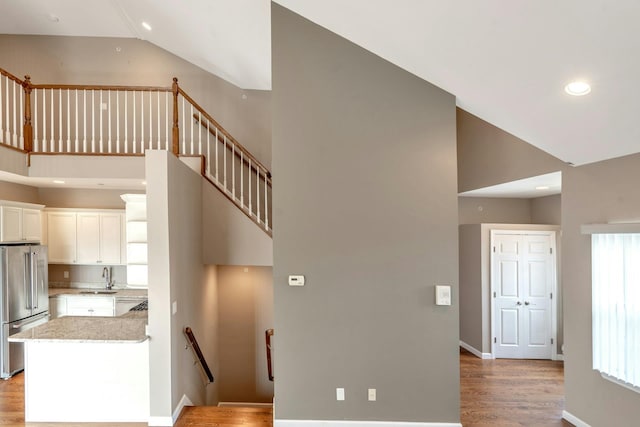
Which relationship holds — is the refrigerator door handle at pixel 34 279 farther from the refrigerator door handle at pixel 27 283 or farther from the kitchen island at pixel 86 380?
the kitchen island at pixel 86 380

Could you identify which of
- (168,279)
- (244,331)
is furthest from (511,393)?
(168,279)

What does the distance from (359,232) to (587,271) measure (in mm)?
2303

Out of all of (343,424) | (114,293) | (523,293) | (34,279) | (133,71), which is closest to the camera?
(343,424)

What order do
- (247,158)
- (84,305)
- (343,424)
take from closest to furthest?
(343,424) → (247,158) → (84,305)

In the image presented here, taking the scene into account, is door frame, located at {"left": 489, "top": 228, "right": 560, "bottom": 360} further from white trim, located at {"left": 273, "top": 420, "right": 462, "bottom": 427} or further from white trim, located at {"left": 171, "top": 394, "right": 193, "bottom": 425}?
white trim, located at {"left": 171, "top": 394, "right": 193, "bottom": 425}

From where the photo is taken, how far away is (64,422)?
304 centimetres

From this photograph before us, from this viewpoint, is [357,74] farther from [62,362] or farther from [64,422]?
[64,422]

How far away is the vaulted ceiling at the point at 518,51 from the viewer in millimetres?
1759

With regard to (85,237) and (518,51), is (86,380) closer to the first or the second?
(85,237)

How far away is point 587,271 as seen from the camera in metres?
2.99

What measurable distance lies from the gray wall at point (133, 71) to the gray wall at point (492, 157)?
11.8 ft

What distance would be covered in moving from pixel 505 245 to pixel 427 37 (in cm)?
401

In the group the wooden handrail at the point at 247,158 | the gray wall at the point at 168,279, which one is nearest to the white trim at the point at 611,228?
the wooden handrail at the point at 247,158

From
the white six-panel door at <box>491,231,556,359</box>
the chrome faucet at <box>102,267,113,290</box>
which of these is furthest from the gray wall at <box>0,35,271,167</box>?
the white six-panel door at <box>491,231,556,359</box>
